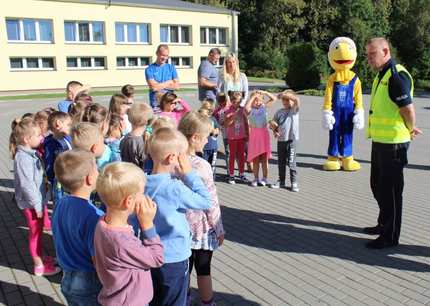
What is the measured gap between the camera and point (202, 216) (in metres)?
3.31

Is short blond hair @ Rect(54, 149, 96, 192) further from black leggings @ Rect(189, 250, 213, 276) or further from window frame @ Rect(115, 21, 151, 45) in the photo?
window frame @ Rect(115, 21, 151, 45)

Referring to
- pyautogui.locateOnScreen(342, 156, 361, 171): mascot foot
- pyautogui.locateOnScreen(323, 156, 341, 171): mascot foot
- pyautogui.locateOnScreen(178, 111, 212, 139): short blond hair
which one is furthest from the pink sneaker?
pyautogui.locateOnScreen(342, 156, 361, 171): mascot foot

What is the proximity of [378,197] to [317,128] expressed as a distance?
9220mm

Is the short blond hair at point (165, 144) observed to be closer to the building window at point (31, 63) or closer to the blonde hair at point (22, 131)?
Result: the blonde hair at point (22, 131)

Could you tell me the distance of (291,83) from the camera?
96.9ft

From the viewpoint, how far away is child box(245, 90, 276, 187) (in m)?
7.38

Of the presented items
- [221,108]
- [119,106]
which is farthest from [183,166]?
[221,108]

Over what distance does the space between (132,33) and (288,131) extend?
32.3 meters

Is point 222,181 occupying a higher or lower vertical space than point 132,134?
lower

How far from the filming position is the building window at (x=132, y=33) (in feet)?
119

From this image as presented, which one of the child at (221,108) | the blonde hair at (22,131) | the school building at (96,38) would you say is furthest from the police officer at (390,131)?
the school building at (96,38)

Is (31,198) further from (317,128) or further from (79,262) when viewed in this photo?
(317,128)

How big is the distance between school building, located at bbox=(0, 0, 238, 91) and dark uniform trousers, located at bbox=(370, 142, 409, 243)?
31056 mm

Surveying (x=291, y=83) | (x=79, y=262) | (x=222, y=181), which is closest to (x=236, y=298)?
(x=79, y=262)
